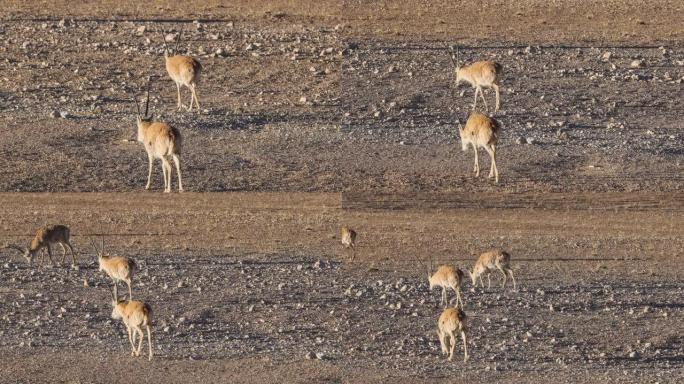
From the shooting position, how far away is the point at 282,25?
119ft

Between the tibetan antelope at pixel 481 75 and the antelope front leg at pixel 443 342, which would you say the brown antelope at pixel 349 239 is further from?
the antelope front leg at pixel 443 342

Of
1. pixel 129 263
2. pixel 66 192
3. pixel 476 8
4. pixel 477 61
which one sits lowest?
pixel 129 263

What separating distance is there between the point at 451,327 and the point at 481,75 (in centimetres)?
748

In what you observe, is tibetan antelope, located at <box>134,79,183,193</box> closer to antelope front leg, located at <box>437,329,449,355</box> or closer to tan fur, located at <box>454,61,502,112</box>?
antelope front leg, located at <box>437,329,449,355</box>

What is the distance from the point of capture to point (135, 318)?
24.6 m

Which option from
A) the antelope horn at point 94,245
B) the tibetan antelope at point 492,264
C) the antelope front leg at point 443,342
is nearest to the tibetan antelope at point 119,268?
the antelope horn at point 94,245

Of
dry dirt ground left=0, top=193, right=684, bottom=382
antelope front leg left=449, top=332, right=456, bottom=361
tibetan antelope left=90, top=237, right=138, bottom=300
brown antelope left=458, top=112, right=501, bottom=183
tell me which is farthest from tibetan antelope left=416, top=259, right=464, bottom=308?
tibetan antelope left=90, top=237, right=138, bottom=300

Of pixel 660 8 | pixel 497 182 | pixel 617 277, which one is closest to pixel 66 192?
pixel 497 182

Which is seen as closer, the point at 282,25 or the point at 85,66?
the point at 85,66

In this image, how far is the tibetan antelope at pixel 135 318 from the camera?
24.5m

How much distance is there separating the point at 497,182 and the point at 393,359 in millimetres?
5468

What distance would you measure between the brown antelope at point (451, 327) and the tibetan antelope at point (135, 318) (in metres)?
3.37

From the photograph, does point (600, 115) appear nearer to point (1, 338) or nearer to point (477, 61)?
point (477, 61)

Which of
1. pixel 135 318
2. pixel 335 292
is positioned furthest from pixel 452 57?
pixel 135 318
